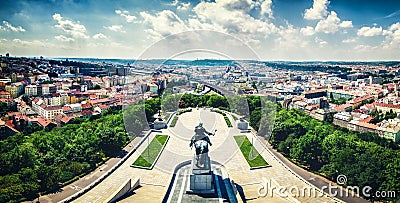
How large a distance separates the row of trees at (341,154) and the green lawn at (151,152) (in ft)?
19.8

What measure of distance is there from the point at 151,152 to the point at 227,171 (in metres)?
4.31

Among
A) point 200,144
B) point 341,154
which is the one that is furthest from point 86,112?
point 341,154

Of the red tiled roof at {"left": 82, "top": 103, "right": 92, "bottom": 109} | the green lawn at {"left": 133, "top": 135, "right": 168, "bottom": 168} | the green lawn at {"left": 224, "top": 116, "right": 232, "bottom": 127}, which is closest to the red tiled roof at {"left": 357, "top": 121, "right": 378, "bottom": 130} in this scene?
the green lawn at {"left": 224, "top": 116, "right": 232, "bottom": 127}

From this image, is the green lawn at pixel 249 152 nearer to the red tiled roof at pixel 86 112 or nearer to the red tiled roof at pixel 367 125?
the red tiled roof at pixel 367 125

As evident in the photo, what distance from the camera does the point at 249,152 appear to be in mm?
15156

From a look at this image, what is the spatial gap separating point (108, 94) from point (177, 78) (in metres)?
9.36

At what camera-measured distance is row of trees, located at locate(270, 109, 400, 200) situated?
34.4ft

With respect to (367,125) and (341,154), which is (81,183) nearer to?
(341,154)

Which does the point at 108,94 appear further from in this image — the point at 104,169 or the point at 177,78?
the point at 104,169

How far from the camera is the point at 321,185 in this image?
11680mm

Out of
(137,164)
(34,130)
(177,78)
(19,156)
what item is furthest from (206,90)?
(19,156)

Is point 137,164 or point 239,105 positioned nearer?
point 137,164

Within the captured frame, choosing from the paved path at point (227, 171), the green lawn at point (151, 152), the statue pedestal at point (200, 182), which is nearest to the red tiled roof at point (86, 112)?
the paved path at point (227, 171)

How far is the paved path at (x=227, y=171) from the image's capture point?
10195mm
